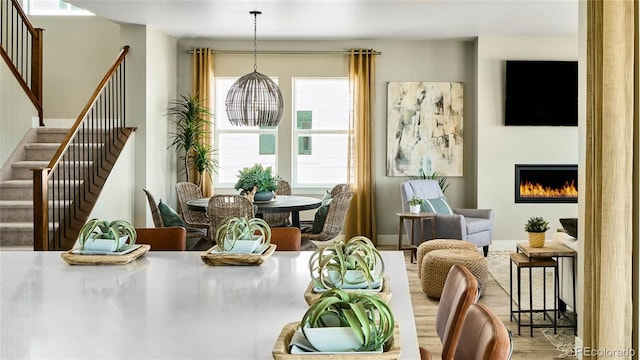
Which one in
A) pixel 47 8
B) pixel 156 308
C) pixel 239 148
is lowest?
pixel 156 308

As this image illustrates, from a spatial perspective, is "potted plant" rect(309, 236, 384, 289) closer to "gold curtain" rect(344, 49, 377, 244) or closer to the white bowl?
the white bowl

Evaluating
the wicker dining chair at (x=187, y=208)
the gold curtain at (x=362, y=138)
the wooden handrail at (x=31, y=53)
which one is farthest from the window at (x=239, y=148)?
the wooden handrail at (x=31, y=53)

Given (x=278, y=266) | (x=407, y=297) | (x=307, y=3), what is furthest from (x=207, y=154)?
(x=407, y=297)

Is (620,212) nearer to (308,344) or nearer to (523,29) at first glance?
(308,344)

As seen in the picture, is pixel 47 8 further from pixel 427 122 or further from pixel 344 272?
pixel 344 272

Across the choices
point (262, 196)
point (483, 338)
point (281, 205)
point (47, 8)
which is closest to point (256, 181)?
point (262, 196)

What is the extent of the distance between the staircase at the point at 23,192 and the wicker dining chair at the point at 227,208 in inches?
68.1

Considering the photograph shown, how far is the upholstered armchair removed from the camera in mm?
6930

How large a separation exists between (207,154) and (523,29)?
416 centimetres

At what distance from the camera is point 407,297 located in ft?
6.42

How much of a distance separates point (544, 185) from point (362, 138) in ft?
7.80

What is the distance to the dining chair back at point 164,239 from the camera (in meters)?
3.23

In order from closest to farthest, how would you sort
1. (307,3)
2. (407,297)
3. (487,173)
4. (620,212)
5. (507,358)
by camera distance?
1. (507,358)
2. (407,297)
3. (620,212)
4. (307,3)
5. (487,173)

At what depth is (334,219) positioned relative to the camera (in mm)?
5887
